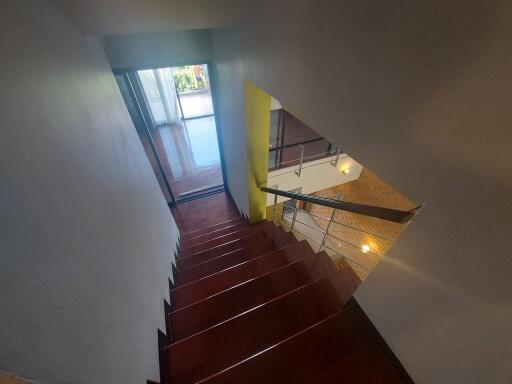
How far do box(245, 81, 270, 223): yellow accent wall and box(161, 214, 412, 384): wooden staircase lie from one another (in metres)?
0.68

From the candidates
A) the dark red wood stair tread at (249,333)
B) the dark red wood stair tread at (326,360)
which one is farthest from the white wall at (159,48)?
the dark red wood stair tread at (326,360)

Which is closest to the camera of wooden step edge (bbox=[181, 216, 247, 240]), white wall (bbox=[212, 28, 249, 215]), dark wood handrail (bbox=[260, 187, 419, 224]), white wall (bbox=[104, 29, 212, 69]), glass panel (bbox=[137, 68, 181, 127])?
dark wood handrail (bbox=[260, 187, 419, 224])

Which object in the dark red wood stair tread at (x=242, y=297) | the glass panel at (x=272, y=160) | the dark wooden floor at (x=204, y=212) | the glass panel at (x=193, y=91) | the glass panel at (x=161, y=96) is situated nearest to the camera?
the dark red wood stair tread at (x=242, y=297)

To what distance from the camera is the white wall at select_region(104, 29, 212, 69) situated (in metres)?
2.06

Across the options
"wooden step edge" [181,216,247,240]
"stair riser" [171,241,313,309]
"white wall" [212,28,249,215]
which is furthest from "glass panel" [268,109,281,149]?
"stair riser" [171,241,313,309]

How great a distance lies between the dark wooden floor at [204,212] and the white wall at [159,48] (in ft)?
6.65

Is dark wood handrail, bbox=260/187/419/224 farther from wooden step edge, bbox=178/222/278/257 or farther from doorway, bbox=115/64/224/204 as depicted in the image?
doorway, bbox=115/64/224/204

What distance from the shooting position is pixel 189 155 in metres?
4.57

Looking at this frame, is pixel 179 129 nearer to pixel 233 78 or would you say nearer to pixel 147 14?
pixel 233 78

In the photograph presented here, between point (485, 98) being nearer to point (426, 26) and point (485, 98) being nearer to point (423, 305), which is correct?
point (426, 26)

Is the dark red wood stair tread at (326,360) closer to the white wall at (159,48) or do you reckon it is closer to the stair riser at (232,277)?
the stair riser at (232,277)

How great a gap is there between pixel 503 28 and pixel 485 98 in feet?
0.32

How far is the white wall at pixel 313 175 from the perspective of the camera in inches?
144

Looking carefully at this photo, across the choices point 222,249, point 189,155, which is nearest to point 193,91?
point 189,155
